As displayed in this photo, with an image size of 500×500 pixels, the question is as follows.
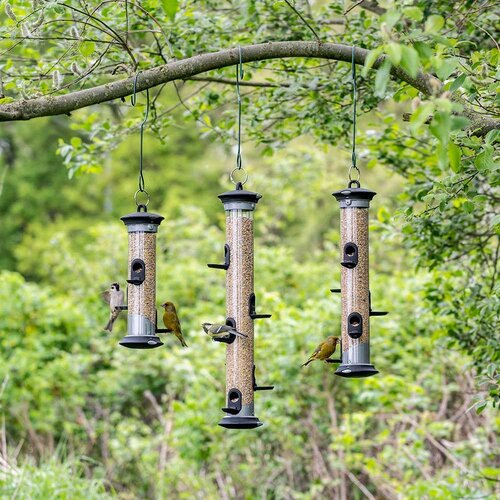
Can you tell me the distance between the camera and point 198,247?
1185 centimetres

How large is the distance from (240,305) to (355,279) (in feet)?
1.59

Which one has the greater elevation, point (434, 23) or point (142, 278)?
point (434, 23)

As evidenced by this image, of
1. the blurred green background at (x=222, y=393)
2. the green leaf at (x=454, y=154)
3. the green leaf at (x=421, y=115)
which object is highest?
the green leaf at (x=421, y=115)

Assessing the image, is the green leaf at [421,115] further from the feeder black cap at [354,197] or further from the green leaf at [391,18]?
the feeder black cap at [354,197]

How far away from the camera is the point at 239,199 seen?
4121 mm

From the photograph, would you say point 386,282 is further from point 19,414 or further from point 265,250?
point 19,414

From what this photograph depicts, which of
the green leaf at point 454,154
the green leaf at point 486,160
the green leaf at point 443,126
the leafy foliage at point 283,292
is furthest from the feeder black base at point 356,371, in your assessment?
the green leaf at point 443,126

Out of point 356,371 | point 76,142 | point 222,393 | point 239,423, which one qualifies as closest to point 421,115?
point 356,371

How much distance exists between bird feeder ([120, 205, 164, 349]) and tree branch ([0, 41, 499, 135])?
505 millimetres

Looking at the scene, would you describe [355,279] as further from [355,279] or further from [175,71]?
[175,71]

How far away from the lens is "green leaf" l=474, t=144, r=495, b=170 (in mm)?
3271

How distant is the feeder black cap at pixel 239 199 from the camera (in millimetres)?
4109

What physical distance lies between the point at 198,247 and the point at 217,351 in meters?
3.17

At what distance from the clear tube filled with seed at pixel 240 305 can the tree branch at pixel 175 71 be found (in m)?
0.53
